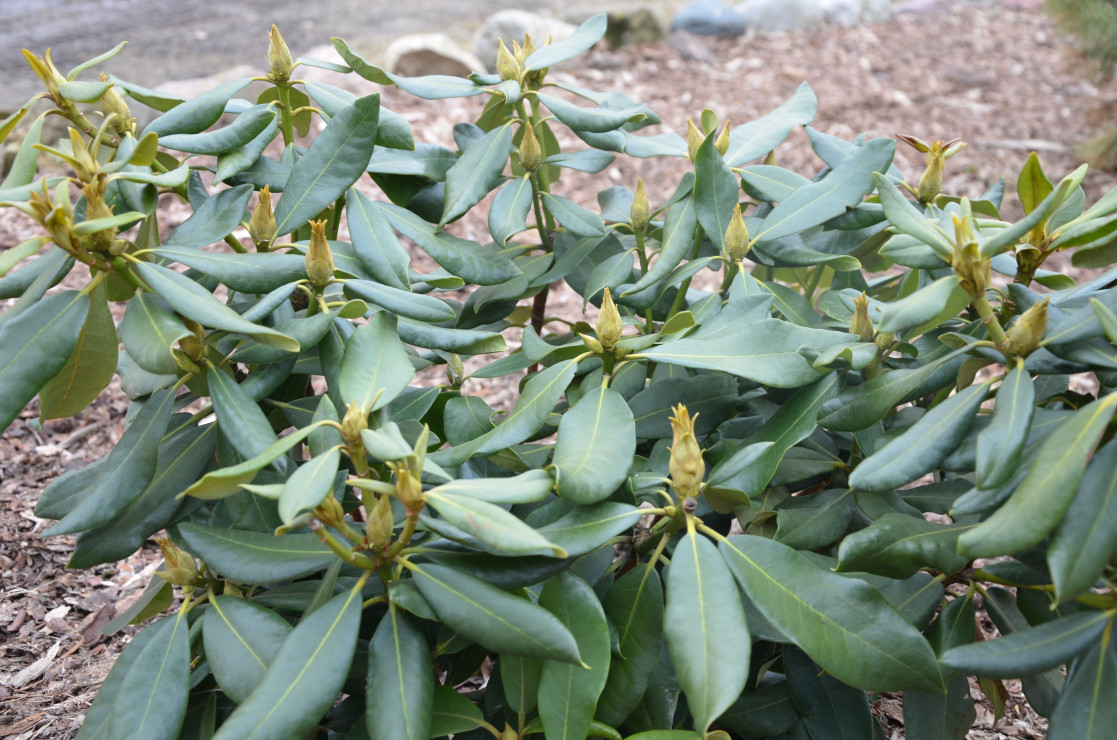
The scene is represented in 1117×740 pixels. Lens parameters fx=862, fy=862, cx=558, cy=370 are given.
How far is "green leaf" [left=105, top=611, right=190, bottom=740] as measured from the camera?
3.39ft

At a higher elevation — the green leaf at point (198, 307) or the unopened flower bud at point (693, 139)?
the green leaf at point (198, 307)

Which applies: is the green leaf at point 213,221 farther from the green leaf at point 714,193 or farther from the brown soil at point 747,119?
the brown soil at point 747,119

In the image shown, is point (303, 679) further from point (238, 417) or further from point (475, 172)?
point (475, 172)

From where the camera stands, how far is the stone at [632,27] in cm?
596

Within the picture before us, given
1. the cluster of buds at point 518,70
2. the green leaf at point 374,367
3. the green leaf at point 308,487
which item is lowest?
the green leaf at point 374,367

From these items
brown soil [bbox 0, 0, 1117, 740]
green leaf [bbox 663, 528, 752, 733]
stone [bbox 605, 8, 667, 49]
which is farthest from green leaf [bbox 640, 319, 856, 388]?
stone [bbox 605, 8, 667, 49]

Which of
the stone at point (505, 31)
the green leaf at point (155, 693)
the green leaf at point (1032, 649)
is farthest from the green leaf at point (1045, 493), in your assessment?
the stone at point (505, 31)

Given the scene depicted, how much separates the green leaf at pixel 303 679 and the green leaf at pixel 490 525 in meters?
0.20

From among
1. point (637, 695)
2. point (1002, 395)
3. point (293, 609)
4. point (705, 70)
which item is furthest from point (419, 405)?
point (705, 70)

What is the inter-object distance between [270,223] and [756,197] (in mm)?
794

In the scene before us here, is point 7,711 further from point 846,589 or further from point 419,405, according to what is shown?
point 846,589

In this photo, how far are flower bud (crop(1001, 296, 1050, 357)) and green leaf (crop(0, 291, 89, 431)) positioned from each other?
1.11 meters

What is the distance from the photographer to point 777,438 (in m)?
1.17

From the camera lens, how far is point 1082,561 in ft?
2.77
